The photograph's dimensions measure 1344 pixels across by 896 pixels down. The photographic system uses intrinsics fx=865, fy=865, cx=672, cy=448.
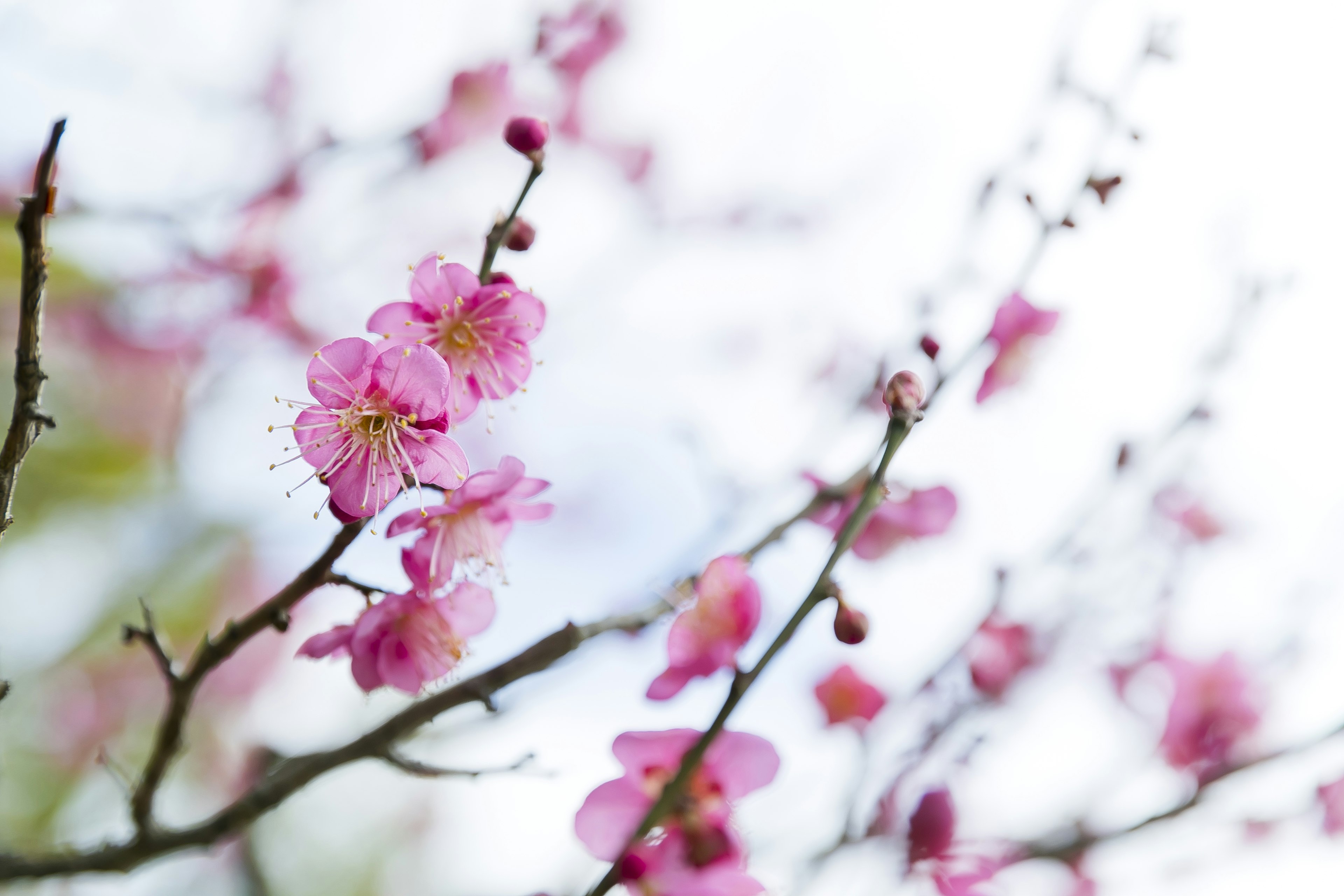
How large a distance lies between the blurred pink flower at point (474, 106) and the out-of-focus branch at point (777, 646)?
2.02 metres

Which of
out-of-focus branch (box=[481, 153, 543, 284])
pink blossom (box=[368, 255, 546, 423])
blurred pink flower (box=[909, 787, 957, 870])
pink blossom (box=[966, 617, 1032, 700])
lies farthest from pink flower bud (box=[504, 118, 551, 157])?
pink blossom (box=[966, 617, 1032, 700])

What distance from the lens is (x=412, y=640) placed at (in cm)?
88

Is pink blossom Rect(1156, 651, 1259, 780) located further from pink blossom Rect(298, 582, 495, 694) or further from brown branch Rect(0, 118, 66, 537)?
brown branch Rect(0, 118, 66, 537)

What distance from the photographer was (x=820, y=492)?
1070 mm

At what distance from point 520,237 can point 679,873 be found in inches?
24.9

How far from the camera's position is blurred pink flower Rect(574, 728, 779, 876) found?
0.84m

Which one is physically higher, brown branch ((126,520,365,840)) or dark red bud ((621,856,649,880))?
brown branch ((126,520,365,840))

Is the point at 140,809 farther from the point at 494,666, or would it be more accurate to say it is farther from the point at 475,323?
the point at 475,323

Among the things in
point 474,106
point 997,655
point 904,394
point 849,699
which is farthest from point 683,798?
point 474,106

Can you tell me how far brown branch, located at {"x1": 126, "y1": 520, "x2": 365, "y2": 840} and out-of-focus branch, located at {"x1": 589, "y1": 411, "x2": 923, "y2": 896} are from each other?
1.14 ft

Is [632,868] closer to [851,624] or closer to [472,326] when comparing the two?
[851,624]

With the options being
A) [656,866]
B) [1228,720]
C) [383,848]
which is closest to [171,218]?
[656,866]

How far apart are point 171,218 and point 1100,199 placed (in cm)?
182

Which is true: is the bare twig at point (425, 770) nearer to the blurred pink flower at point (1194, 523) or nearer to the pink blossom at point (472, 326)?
the pink blossom at point (472, 326)
